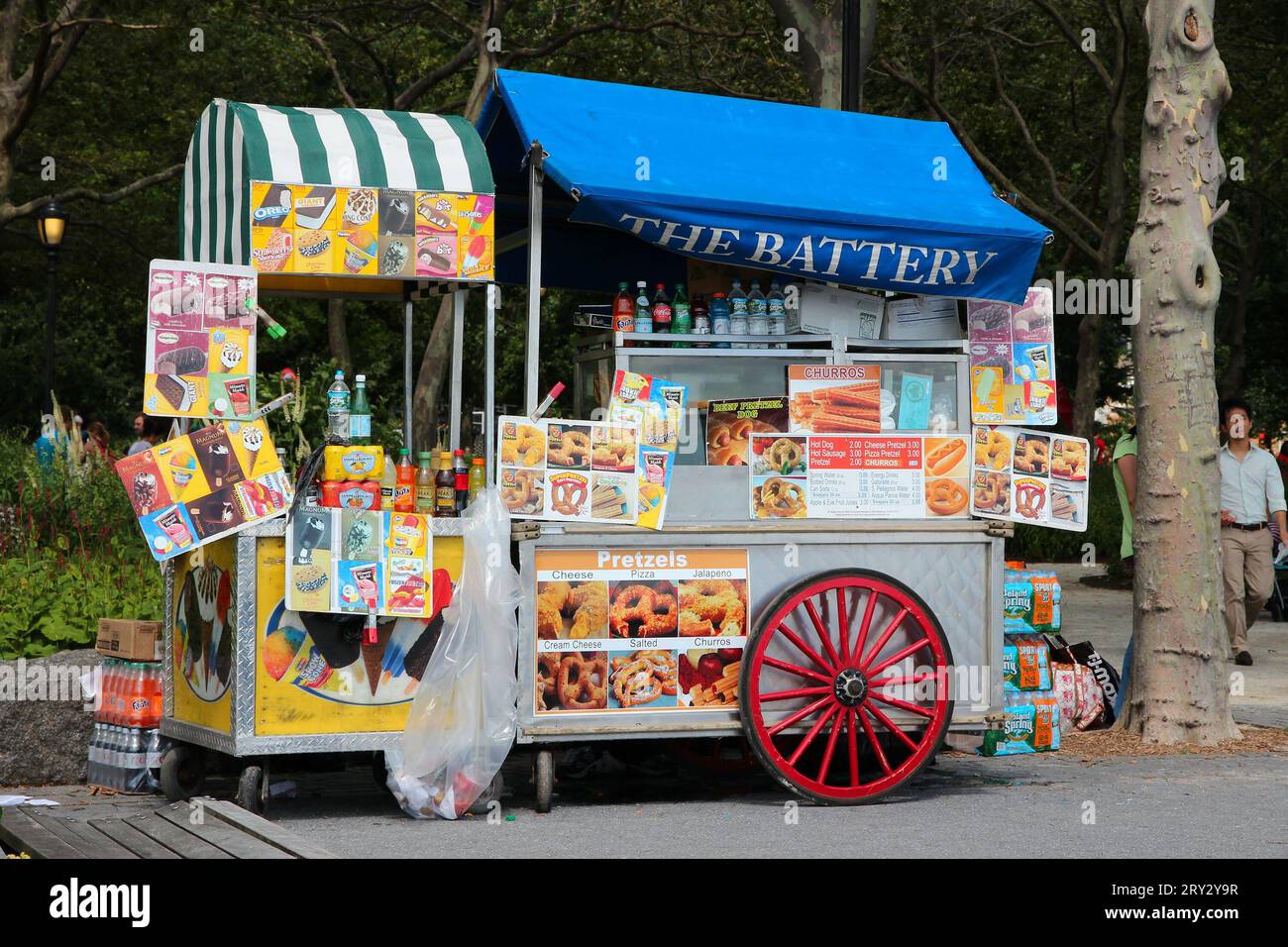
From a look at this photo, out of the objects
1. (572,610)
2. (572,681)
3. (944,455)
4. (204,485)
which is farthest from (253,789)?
(944,455)

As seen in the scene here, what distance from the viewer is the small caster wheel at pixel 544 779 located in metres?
6.77

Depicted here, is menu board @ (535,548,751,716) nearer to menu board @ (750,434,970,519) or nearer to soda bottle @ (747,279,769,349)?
menu board @ (750,434,970,519)

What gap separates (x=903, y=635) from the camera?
7168 mm

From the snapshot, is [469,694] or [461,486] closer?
[469,694]

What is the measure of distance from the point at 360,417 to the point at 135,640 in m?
1.73

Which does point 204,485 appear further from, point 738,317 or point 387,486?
A: point 738,317

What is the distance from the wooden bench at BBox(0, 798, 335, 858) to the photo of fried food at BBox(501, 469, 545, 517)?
1.79 metres

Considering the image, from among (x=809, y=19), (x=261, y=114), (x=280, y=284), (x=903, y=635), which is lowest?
(x=903, y=635)

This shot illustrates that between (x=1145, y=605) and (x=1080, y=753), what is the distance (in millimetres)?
915

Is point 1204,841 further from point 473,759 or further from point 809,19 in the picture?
point 809,19

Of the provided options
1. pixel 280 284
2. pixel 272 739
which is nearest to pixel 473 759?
pixel 272 739

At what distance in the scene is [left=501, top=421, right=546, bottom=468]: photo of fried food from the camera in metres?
6.66

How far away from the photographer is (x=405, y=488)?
6766 mm

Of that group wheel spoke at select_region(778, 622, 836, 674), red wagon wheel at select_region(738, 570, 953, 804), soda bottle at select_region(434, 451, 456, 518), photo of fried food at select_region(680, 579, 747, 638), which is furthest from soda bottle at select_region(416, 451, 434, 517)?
wheel spoke at select_region(778, 622, 836, 674)
